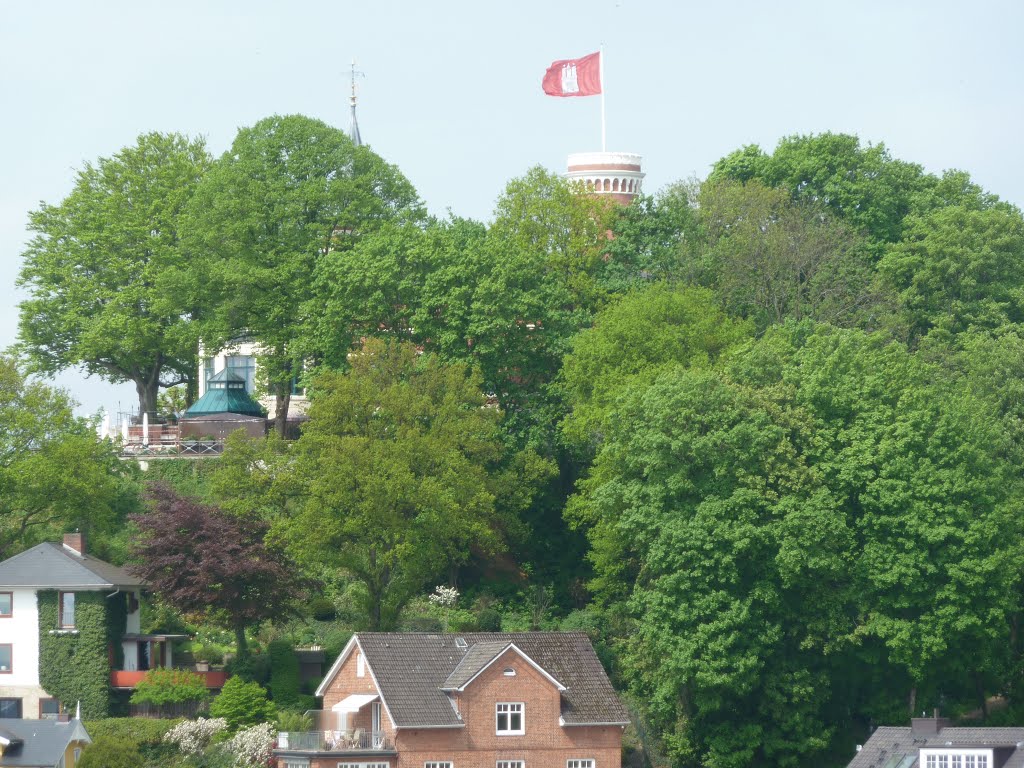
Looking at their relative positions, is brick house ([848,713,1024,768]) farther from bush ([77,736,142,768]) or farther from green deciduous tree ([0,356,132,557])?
green deciduous tree ([0,356,132,557])

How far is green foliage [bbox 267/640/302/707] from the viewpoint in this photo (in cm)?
7238

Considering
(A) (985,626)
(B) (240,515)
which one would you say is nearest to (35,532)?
(B) (240,515)

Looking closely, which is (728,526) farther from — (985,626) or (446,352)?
(446,352)

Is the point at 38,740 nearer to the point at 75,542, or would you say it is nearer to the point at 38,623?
the point at 38,623

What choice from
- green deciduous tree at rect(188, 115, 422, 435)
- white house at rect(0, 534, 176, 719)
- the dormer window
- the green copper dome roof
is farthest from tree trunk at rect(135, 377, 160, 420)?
the dormer window

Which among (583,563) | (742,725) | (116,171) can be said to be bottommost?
(742,725)

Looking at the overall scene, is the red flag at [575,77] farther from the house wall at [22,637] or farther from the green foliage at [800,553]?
the house wall at [22,637]

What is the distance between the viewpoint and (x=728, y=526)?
69.8 meters

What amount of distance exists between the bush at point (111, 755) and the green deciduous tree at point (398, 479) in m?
9.19

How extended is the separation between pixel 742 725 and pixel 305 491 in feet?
57.7

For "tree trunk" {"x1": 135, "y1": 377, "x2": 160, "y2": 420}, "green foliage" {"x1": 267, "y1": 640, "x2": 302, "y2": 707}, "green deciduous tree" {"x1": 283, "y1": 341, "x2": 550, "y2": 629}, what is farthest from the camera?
"tree trunk" {"x1": 135, "y1": 377, "x2": 160, "y2": 420}

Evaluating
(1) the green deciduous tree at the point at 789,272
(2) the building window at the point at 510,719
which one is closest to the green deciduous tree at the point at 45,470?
(2) the building window at the point at 510,719

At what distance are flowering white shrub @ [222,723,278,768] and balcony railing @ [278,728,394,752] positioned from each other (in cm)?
94

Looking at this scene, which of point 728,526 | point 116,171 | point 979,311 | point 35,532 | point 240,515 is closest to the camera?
point 728,526
